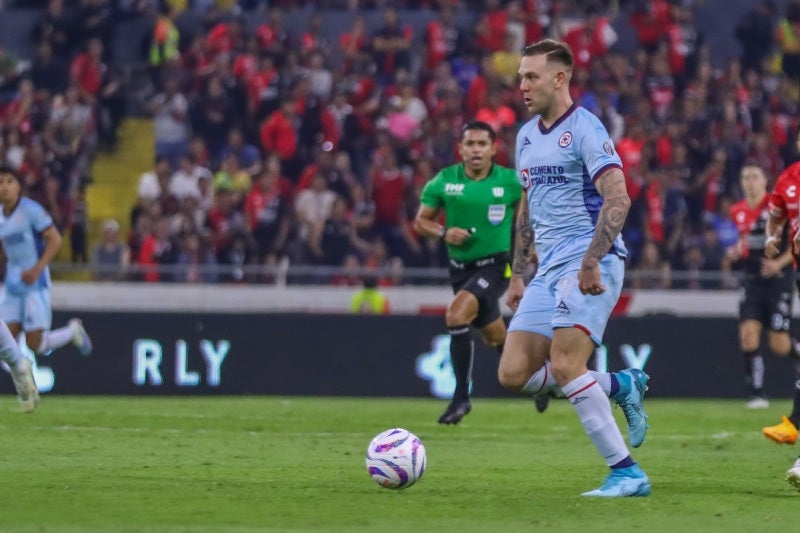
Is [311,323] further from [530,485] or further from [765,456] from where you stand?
[530,485]

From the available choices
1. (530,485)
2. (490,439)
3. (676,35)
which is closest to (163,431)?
(490,439)

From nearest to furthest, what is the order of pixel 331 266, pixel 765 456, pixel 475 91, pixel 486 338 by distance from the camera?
pixel 765 456 → pixel 486 338 → pixel 331 266 → pixel 475 91

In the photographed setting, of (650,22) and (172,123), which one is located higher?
(650,22)

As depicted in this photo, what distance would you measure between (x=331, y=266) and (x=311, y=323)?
2.59 m

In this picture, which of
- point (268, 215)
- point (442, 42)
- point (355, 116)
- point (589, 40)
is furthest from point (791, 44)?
point (268, 215)

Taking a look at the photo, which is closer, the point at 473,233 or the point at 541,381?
the point at 541,381

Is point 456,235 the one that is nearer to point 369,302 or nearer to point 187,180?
point 369,302

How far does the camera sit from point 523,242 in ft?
33.3

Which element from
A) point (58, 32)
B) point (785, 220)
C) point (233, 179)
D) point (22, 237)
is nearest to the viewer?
point (785, 220)

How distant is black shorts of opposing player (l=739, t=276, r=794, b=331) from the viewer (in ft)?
56.9

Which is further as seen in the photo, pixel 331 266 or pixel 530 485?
pixel 331 266

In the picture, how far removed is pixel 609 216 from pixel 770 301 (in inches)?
376

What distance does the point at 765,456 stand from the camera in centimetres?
1152

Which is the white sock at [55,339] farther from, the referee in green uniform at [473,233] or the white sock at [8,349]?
the referee in green uniform at [473,233]
